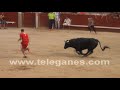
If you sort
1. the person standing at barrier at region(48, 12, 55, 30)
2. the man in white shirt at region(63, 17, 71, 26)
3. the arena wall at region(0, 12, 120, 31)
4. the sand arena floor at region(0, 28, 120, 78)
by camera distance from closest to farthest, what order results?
the sand arena floor at region(0, 28, 120, 78) → the arena wall at region(0, 12, 120, 31) → the person standing at barrier at region(48, 12, 55, 30) → the man in white shirt at region(63, 17, 71, 26)

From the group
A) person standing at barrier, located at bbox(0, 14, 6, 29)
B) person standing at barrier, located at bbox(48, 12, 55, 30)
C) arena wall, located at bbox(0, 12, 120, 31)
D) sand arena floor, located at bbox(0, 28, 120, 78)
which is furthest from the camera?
person standing at barrier, located at bbox(0, 14, 6, 29)

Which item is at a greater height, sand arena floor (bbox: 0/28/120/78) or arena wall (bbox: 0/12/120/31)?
arena wall (bbox: 0/12/120/31)

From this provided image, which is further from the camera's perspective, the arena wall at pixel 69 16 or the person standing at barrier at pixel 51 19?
the person standing at barrier at pixel 51 19

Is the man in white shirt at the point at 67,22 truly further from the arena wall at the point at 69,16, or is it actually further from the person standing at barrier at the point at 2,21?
the person standing at barrier at the point at 2,21

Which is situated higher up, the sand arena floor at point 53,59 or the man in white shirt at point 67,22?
the man in white shirt at point 67,22

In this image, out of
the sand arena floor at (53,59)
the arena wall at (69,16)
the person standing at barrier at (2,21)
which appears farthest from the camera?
the person standing at barrier at (2,21)

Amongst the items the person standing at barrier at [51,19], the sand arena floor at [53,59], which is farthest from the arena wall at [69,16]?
the sand arena floor at [53,59]

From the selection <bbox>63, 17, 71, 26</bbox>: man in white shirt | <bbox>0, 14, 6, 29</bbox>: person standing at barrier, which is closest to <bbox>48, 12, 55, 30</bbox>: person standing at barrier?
<bbox>63, 17, 71, 26</bbox>: man in white shirt

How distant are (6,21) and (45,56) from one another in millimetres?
11703

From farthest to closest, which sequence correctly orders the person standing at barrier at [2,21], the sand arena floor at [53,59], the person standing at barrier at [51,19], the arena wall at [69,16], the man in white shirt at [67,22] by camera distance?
the person standing at barrier at [2,21] < the man in white shirt at [67,22] < the person standing at barrier at [51,19] < the arena wall at [69,16] < the sand arena floor at [53,59]

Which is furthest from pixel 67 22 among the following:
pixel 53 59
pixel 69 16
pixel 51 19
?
pixel 53 59

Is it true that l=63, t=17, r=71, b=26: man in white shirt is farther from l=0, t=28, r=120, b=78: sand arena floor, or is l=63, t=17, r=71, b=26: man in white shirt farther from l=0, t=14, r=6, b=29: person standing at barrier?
l=0, t=28, r=120, b=78: sand arena floor

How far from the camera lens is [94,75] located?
8141mm
